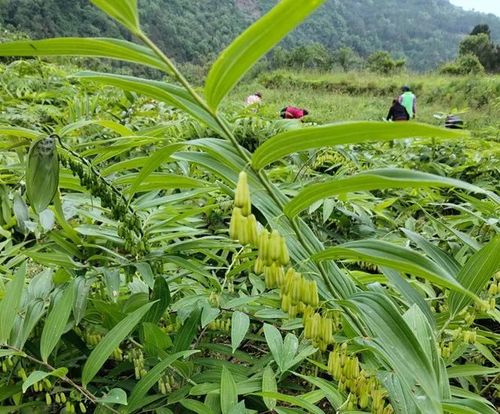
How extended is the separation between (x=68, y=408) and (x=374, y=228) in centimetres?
96

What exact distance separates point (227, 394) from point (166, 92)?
0.44 m

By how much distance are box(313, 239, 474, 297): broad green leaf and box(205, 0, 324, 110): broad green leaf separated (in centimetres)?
19

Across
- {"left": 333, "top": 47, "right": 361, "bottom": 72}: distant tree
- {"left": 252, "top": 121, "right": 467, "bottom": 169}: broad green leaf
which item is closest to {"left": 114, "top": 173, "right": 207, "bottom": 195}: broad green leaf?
{"left": 252, "top": 121, "right": 467, "bottom": 169}: broad green leaf

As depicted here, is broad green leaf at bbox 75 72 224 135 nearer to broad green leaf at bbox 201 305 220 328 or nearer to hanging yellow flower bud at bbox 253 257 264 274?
hanging yellow flower bud at bbox 253 257 264 274

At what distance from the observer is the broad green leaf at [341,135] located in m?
0.36

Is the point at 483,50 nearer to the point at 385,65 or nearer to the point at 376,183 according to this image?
the point at 385,65

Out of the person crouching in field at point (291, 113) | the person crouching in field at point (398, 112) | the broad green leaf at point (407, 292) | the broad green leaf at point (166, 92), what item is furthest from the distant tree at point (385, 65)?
the broad green leaf at point (166, 92)

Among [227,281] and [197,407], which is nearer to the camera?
[197,407]

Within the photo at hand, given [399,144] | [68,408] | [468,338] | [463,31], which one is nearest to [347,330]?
[468,338]

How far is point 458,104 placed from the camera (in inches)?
614

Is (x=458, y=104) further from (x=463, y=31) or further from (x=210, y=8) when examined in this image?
(x=463, y=31)

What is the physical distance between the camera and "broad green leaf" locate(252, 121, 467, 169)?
0.36m

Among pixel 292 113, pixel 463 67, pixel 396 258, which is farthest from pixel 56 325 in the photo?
pixel 463 67

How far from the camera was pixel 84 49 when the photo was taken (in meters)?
0.44
